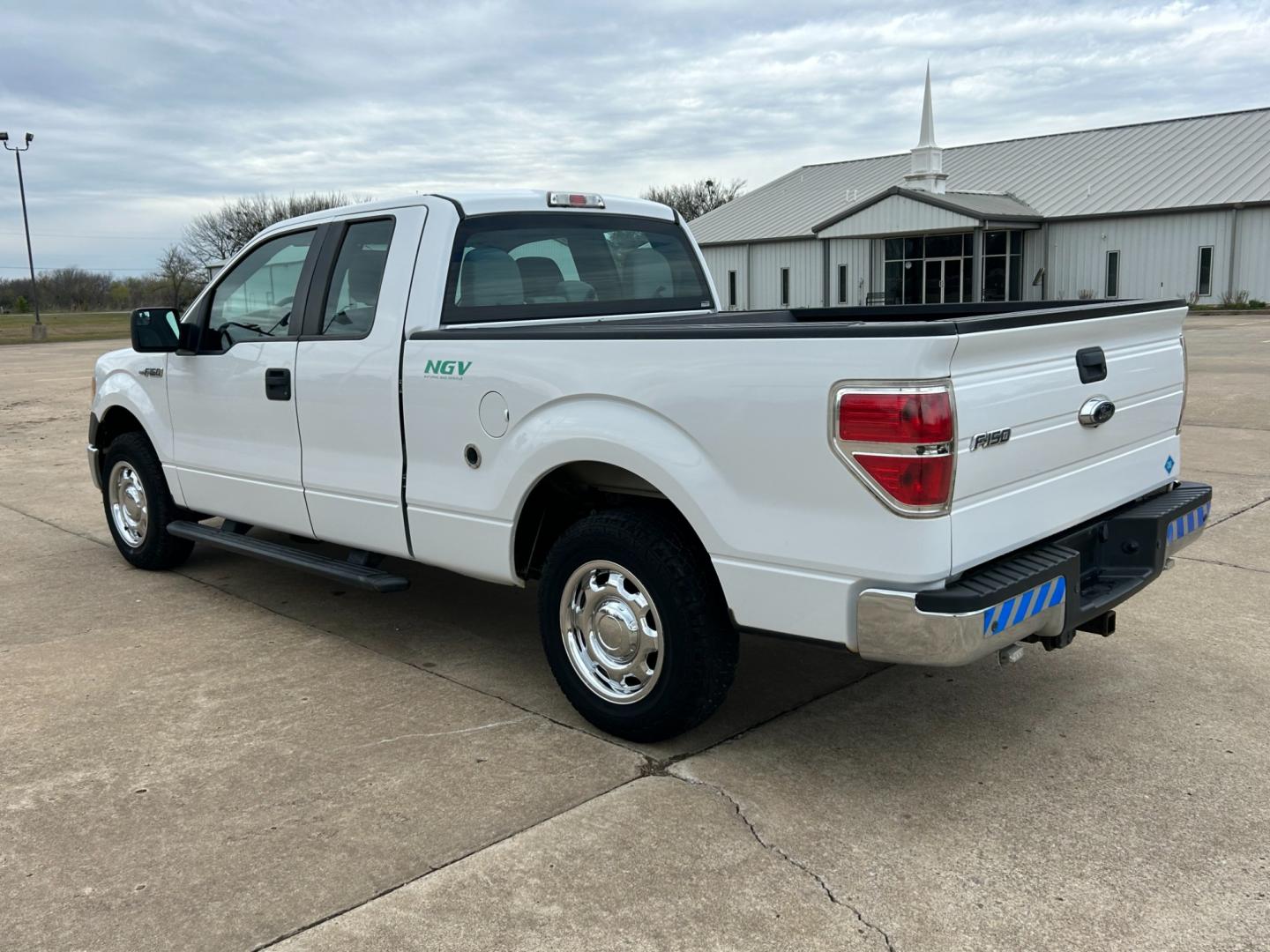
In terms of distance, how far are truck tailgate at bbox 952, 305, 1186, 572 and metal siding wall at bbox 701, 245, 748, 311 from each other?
138 feet

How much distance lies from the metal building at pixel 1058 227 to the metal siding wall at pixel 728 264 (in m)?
1.08

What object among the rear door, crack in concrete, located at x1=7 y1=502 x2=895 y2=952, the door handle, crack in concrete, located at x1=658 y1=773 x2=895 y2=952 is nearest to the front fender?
the door handle

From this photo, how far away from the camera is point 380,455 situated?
472 centimetres

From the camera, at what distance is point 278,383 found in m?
5.15

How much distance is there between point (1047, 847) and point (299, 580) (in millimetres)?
4468

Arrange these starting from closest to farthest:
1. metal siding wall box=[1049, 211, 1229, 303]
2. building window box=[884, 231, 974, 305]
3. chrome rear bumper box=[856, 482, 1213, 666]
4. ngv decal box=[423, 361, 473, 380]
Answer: chrome rear bumper box=[856, 482, 1213, 666] → ngv decal box=[423, 361, 473, 380] → metal siding wall box=[1049, 211, 1229, 303] → building window box=[884, 231, 974, 305]

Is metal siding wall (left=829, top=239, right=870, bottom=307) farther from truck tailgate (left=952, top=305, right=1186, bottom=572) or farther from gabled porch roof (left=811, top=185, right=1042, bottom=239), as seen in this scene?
truck tailgate (left=952, top=305, right=1186, bottom=572)

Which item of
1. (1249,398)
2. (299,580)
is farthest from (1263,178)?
(299,580)

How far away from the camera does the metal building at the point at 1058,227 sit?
117ft

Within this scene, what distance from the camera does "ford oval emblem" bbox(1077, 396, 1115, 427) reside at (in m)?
3.67

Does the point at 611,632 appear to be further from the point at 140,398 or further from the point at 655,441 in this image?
the point at 140,398

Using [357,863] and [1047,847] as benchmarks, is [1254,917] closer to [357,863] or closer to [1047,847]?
[1047,847]

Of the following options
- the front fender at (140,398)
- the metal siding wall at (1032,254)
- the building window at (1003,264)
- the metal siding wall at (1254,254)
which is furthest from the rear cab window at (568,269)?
the metal siding wall at (1032,254)

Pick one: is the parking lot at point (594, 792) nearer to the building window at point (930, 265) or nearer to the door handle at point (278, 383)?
the door handle at point (278, 383)
